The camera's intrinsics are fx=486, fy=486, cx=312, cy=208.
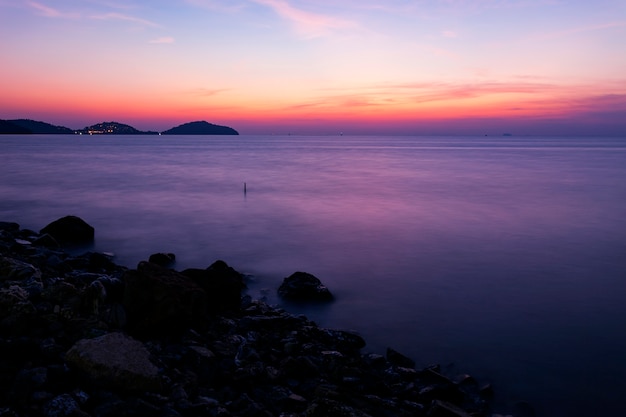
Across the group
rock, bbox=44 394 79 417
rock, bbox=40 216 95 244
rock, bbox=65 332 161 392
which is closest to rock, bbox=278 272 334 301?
rock, bbox=65 332 161 392

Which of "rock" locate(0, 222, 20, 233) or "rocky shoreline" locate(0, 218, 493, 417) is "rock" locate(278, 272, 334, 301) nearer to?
"rocky shoreline" locate(0, 218, 493, 417)

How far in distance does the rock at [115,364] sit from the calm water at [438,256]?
14.1 feet


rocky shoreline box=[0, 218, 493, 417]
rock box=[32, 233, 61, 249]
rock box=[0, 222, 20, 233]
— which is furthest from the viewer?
rock box=[0, 222, 20, 233]

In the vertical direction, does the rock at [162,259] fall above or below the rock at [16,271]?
below

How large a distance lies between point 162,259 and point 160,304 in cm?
614

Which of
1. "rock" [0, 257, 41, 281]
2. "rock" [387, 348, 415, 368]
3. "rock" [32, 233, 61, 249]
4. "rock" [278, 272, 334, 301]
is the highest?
"rock" [0, 257, 41, 281]

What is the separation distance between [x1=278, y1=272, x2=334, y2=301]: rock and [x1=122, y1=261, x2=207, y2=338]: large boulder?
300cm

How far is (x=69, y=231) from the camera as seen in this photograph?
52.1ft

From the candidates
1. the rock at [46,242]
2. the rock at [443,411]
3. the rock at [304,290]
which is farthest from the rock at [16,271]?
the rock at [443,411]

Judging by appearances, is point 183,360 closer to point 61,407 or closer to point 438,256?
point 61,407

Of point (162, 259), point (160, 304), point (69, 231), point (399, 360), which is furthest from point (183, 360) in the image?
point (69, 231)

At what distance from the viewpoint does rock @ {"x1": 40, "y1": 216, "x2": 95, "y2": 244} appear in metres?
15.8

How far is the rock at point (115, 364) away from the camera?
5582mm

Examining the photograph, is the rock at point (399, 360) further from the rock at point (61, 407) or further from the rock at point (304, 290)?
the rock at point (61, 407)
